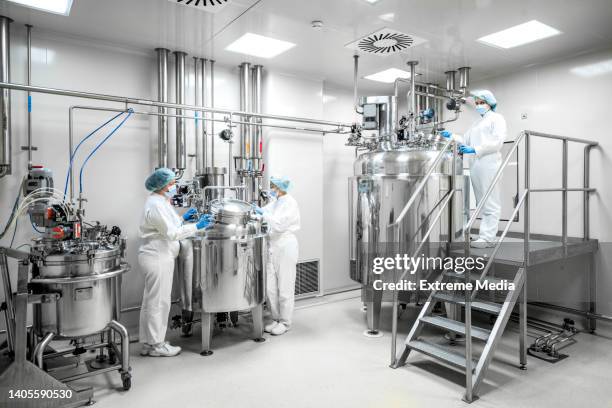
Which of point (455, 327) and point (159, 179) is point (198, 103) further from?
point (455, 327)

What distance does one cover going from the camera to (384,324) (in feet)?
12.8

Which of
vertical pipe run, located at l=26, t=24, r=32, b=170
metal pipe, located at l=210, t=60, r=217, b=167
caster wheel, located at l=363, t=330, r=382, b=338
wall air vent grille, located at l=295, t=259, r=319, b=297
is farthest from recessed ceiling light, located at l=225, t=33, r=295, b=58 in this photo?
caster wheel, located at l=363, t=330, r=382, b=338

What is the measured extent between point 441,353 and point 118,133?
3.22m

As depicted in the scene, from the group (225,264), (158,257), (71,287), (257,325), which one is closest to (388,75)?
(225,264)

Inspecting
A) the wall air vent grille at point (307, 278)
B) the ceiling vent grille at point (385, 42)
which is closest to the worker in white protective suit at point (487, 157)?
the ceiling vent grille at point (385, 42)

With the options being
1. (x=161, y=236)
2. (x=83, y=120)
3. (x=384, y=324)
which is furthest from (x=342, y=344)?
(x=83, y=120)

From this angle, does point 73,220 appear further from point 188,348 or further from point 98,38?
point 98,38

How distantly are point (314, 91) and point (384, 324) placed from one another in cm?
273

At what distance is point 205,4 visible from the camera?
269 cm

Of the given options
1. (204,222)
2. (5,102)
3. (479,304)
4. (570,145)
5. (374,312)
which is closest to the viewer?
(479,304)

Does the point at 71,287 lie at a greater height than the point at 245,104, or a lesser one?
lesser

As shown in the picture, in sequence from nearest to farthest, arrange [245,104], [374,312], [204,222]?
[204,222] < [374,312] < [245,104]

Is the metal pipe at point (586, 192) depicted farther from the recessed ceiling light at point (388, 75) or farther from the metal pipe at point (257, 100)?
the metal pipe at point (257, 100)

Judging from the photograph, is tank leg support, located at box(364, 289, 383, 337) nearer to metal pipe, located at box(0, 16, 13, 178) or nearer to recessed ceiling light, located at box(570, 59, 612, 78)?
recessed ceiling light, located at box(570, 59, 612, 78)
